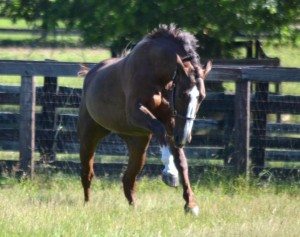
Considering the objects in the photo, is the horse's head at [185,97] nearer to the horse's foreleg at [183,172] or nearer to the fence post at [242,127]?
the horse's foreleg at [183,172]

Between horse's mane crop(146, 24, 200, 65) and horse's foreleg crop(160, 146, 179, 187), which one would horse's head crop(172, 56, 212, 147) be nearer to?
horse's mane crop(146, 24, 200, 65)

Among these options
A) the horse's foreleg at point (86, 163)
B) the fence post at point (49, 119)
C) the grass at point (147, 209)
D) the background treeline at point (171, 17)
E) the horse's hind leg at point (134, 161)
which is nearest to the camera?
the grass at point (147, 209)

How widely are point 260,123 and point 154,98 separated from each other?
12.7ft

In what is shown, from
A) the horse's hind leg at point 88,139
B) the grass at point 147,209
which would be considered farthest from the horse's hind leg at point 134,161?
the horse's hind leg at point 88,139

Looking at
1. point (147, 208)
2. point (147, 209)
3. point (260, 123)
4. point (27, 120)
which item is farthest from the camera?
point (260, 123)

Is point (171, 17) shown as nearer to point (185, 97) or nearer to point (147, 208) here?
point (147, 208)

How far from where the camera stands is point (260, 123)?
42.4ft

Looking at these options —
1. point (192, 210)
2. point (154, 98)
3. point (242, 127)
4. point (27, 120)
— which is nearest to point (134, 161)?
point (154, 98)

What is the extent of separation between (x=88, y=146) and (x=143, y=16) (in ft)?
10.5

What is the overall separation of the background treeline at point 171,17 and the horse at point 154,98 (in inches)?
103

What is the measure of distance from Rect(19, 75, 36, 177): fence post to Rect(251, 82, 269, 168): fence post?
3102mm

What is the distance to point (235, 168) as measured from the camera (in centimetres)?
Result: 1250

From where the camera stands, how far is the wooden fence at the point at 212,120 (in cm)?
1249

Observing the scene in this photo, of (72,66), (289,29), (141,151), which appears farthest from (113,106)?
(289,29)
